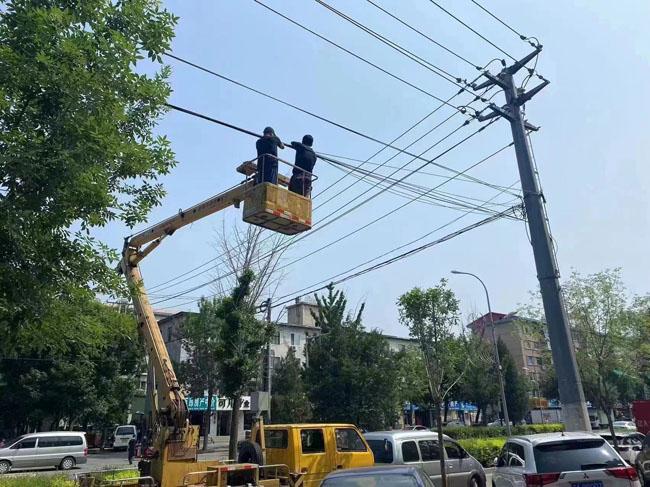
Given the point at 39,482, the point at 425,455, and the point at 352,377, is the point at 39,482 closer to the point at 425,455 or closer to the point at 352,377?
the point at 425,455

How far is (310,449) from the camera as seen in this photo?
11391 mm

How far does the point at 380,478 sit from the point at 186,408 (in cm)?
537

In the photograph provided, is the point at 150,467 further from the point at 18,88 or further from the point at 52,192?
the point at 18,88

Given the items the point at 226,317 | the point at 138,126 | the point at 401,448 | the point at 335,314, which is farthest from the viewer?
the point at 335,314

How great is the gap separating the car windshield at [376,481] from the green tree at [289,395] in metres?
20.7

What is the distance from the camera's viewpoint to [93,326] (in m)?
7.40

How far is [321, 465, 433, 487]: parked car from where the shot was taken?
6.13 m

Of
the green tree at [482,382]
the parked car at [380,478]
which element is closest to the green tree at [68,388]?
the green tree at [482,382]

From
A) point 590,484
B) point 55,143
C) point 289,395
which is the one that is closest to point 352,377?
point 289,395

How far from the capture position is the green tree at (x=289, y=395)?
3215cm

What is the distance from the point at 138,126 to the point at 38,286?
258 cm

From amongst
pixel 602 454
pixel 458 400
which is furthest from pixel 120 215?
pixel 458 400

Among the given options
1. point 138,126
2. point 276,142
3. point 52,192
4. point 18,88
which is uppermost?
point 276,142

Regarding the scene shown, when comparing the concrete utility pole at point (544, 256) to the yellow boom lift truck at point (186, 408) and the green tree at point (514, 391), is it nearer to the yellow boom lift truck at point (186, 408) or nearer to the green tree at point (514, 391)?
the yellow boom lift truck at point (186, 408)
